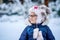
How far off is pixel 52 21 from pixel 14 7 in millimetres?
381

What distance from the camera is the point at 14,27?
1996 mm

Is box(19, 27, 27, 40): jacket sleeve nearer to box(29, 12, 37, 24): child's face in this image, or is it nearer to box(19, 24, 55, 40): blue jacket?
box(19, 24, 55, 40): blue jacket

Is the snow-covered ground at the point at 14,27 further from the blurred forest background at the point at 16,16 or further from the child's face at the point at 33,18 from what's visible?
the child's face at the point at 33,18

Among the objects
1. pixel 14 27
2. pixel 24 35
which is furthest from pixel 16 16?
pixel 24 35

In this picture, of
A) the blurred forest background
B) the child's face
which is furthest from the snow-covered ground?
the child's face

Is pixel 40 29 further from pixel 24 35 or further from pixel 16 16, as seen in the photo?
pixel 16 16

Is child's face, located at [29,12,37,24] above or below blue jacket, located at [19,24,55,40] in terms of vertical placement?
above

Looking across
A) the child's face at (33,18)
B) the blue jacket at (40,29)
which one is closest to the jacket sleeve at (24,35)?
the blue jacket at (40,29)

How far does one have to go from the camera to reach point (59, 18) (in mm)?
2000

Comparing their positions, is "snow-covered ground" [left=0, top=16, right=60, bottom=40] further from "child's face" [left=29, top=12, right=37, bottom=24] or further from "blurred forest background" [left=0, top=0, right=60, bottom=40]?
"child's face" [left=29, top=12, right=37, bottom=24]

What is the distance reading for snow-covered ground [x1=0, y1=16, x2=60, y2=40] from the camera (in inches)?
78.2

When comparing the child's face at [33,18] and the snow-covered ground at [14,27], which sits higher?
the child's face at [33,18]

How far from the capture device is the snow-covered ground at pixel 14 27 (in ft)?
6.52

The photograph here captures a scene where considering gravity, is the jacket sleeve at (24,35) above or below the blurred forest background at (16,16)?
below
